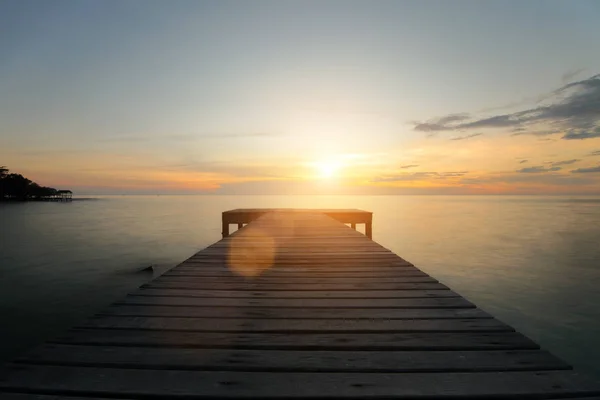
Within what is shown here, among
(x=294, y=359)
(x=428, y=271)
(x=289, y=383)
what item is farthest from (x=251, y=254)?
(x=428, y=271)

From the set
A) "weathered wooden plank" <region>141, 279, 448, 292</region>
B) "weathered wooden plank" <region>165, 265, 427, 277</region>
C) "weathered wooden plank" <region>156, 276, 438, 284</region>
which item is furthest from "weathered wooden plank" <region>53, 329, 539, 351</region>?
"weathered wooden plank" <region>165, 265, 427, 277</region>

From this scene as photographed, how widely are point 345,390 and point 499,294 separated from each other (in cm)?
1647

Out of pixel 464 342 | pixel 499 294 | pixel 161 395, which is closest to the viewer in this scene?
pixel 161 395

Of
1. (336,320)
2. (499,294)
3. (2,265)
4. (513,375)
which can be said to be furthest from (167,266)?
(513,375)

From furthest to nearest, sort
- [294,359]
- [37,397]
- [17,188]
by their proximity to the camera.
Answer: [17,188], [294,359], [37,397]

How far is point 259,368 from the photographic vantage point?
2049 millimetres

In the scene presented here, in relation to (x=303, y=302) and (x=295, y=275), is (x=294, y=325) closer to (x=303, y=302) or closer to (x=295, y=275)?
(x=303, y=302)

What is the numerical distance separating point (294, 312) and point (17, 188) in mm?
147942

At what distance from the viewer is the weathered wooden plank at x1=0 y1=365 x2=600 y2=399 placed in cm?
179

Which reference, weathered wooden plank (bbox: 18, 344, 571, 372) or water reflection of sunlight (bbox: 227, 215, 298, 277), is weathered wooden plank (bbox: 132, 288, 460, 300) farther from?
weathered wooden plank (bbox: 18, 344, 571, 372)

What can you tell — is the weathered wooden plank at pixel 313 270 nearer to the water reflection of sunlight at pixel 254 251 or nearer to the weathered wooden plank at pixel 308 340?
the water reflection of sunlight at pixel 254 251

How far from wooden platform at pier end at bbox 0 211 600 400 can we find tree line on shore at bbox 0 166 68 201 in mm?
136875

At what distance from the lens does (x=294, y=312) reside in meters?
3.13

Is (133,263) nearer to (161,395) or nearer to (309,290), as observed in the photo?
(309,290)
